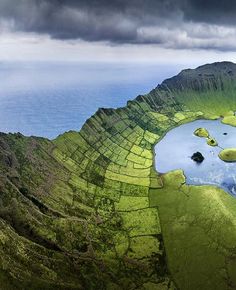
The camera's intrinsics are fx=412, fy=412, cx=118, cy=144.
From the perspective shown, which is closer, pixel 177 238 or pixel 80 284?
pixel 80 284

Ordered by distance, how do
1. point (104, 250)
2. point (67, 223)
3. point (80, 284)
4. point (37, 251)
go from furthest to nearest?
point (67, 223) < point (104, 250) < point (37, 251) < point (80, 284)

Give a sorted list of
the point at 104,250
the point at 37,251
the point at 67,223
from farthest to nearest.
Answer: the point at 67,223
the point at 104,250
the point at 37,251

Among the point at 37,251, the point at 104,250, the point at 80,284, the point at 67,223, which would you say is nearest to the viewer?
the point at 80,284

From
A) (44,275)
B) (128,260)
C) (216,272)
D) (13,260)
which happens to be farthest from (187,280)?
(13,260)

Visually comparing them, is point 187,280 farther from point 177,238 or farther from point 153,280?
point 177,238

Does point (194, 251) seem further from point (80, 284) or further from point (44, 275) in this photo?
point (44, 275)

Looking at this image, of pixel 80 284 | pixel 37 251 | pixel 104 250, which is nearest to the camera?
pixel 80 284

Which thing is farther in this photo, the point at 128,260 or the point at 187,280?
the point at 128,260

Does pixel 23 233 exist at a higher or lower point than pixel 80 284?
higher

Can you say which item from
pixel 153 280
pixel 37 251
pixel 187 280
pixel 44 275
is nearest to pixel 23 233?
pixel 37 251
